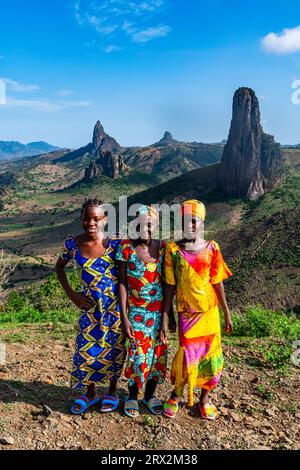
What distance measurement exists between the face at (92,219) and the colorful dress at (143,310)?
0.28m

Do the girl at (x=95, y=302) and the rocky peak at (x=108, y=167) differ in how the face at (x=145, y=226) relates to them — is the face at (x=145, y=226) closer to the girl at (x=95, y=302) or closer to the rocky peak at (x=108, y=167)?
the girl at (x=95, y=302)

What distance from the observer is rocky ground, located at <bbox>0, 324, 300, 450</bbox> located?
3.15 meters

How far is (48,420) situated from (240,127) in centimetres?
5732

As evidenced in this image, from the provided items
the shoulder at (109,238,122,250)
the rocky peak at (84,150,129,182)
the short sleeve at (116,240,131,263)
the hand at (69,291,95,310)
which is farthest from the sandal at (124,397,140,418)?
the rocky peak at (84,150,129,182)

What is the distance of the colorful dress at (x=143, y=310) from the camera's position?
3295mm

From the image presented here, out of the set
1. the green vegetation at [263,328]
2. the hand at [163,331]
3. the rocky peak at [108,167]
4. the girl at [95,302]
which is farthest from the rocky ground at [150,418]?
the rocky peak at [108,167]

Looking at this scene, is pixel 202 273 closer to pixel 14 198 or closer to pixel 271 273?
pixel 271 273

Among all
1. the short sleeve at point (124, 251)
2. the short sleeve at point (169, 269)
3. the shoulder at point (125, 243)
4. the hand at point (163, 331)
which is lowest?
the hand at point (163, 331)

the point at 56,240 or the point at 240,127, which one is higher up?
the point at 240,127

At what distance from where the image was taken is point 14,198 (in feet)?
347

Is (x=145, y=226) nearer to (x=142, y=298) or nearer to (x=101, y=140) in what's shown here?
(x=142, y=298)

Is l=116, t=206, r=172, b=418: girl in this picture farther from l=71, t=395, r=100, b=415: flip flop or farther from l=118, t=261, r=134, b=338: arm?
l=71, t=395, r=100, b=415: flip flop

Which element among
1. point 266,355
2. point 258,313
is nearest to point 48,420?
point 266,355

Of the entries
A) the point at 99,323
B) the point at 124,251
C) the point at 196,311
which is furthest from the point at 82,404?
the point at 124,251
